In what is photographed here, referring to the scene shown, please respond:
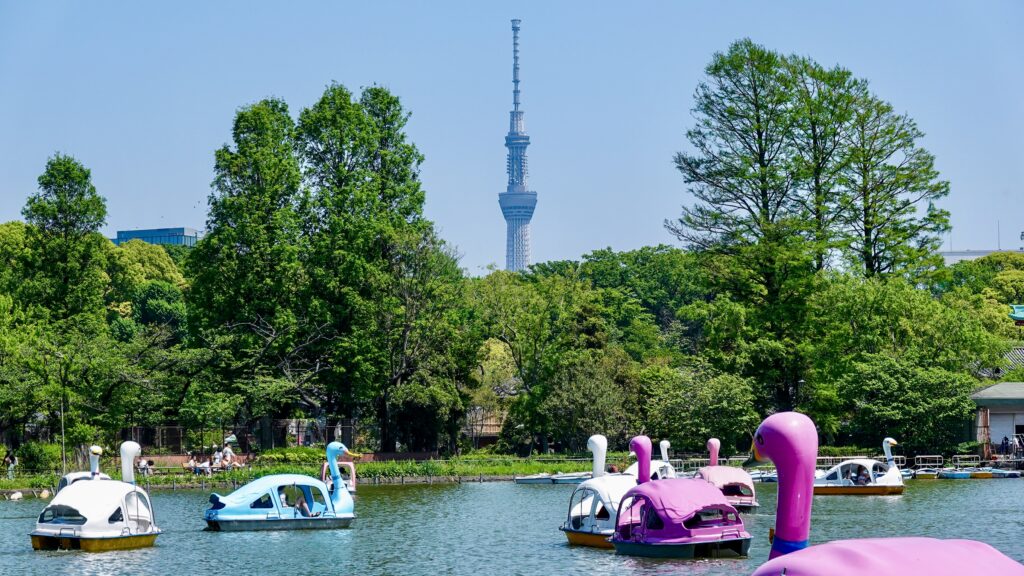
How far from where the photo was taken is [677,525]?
Result: 2730 centimetres

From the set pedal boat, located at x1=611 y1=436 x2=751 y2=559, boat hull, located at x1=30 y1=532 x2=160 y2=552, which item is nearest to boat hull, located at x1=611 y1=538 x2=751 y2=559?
pedal boat, located at x1=611 y1=436 x2=751 y2=559

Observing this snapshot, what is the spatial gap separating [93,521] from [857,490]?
2808 centimetres

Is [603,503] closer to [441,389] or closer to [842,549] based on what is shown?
[842,549]

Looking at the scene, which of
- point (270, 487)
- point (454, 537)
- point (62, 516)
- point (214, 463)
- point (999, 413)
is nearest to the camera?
point (62, 516)

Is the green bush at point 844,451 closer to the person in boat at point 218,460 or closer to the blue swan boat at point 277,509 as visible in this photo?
the person in boat at point 218,460

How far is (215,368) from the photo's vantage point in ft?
210

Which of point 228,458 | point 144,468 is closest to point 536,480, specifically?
point 228,458

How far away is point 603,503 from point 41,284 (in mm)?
47491

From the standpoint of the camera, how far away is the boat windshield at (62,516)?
3041cm

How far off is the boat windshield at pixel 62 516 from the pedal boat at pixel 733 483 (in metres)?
17.8

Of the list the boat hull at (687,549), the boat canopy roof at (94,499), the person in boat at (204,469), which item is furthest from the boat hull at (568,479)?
the boat hull at (687,549)

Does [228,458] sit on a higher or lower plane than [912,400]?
lower

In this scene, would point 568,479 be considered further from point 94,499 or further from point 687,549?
point 687,549

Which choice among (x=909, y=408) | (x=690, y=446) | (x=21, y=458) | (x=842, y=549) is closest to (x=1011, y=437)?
(x=909, y=408)
